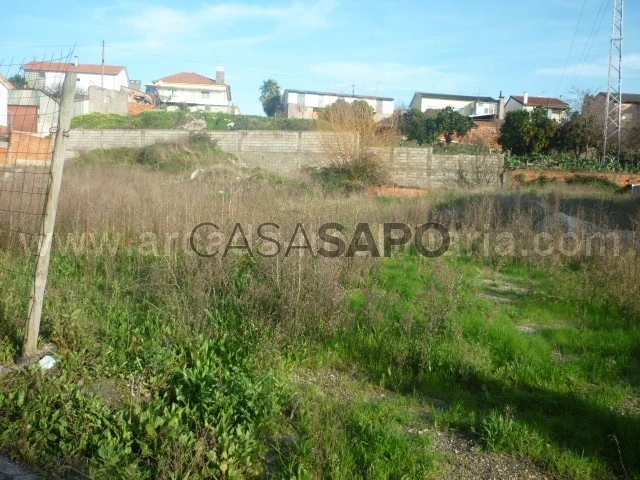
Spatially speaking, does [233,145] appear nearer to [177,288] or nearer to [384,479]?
[177,288]

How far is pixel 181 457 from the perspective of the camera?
2988 mm

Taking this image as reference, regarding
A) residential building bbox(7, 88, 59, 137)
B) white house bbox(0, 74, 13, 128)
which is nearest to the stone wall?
white house bbox(0, 74, 13, 128)

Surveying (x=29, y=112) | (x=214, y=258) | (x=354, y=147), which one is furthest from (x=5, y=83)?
(x=354, y=147)

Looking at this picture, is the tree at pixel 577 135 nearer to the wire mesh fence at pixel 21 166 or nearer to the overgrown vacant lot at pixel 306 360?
the overgrown vacant lot at pixel 306 360

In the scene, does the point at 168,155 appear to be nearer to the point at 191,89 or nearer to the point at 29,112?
the point at 29,112

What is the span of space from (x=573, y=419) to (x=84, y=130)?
2525 cm

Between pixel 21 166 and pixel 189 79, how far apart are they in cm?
5355

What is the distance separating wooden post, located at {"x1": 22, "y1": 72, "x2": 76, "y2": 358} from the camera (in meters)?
4.06

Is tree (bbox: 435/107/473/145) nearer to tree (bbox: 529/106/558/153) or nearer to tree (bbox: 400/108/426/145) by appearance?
tree (bbox: 400/108/426/145)

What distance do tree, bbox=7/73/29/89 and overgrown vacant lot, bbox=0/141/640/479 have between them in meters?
1.74

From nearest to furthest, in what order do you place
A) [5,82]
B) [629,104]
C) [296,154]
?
[5,82]
[296,154]
[629,104]

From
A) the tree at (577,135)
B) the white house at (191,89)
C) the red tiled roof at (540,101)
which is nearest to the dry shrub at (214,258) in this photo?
the tree at (577,135)

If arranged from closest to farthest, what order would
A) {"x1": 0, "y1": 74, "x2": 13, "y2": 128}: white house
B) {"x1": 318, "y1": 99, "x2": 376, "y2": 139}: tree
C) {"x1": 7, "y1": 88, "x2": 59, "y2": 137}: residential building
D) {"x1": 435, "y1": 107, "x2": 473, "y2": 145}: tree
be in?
{"x1": 7, "y1": 88, "x2": 59, "y2": 137}: residential building, {"x1": 0, "y1": 74, "x2": 13, "y2": 128}: white house, {"x1": 318, "y1": 99, "x2": 376, "y2": 139}: tree, {"x1": 435, "y1": 107, "x2": 473, "y2": 145}: tree

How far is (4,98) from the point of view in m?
6.00
